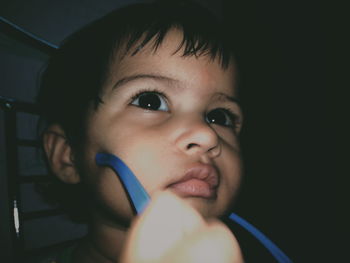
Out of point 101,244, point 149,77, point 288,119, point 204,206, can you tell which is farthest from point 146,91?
point 288,119

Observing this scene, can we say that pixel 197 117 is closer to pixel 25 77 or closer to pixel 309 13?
pixel 25 77

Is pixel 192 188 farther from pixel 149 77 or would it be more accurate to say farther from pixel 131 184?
pixel 149 77

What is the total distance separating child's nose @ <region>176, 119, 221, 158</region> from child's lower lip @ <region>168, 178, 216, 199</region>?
5 centimetres

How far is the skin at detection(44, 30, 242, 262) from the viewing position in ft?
1.21

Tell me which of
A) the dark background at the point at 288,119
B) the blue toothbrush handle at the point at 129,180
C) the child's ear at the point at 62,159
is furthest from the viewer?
the dark background at the point at 288,119

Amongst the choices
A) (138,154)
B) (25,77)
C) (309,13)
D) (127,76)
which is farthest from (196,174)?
(309,13)

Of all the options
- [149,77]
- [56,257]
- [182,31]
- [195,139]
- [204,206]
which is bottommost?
[56,257]

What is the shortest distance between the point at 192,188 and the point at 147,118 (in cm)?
15

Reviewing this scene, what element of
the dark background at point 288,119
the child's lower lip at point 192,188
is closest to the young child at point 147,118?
the child's lower lip at point 192,188

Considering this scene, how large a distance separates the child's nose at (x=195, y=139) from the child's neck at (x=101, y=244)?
221 mm

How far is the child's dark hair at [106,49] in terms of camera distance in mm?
453

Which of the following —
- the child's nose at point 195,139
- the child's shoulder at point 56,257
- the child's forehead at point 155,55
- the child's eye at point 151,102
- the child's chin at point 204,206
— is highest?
the child's forehead at point 155,55

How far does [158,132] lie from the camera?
15.2 inches

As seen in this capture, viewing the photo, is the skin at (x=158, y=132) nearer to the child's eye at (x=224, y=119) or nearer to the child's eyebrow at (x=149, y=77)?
the child's eyebrow at (x=149, y=77)
